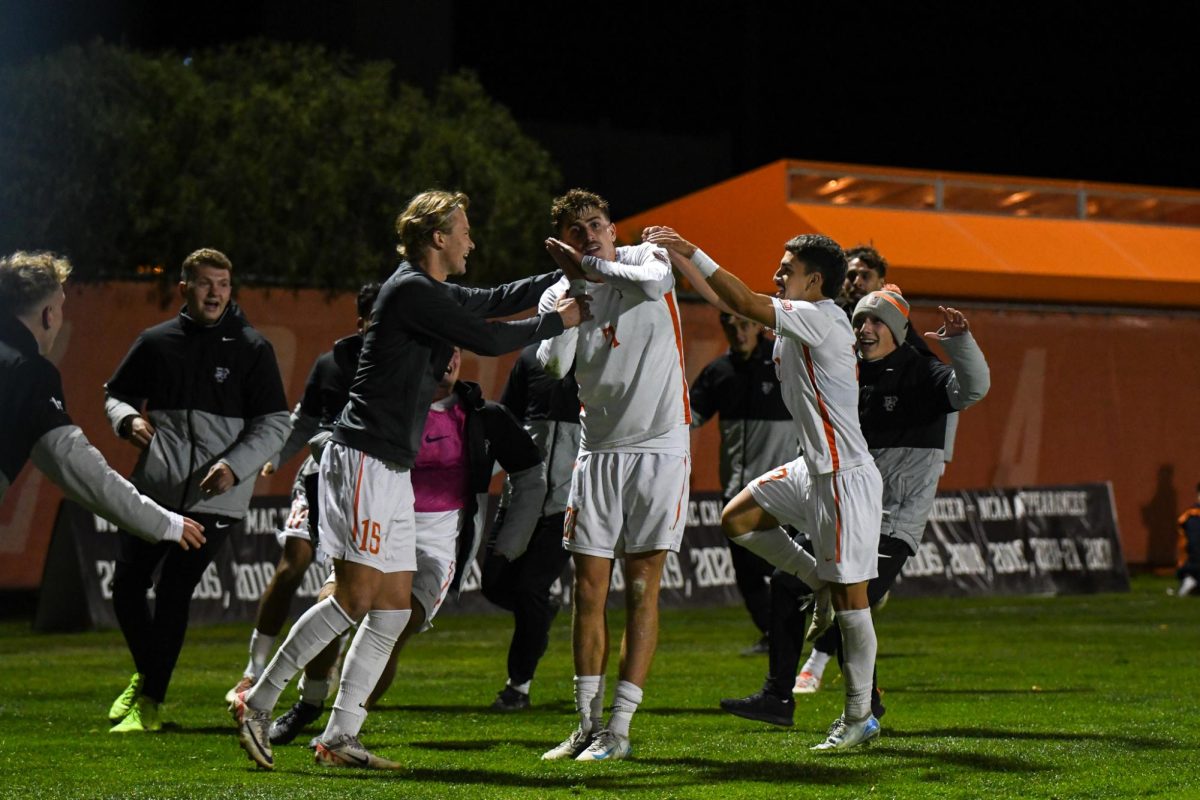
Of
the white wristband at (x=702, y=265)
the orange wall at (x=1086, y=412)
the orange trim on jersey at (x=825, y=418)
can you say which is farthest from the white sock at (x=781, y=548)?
the orange wall at (x=1086, y=412)

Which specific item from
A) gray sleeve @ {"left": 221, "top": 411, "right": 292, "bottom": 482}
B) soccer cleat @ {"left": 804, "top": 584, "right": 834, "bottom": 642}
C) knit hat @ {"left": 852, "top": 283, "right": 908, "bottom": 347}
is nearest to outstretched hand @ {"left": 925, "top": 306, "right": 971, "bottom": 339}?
knit hat @ {"left": 852, "top": 283, "right": 908, "bottom": 347}

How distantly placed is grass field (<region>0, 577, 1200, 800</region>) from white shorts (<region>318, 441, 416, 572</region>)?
86 centimetres

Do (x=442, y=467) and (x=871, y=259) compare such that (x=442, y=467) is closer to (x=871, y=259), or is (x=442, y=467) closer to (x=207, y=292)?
(x=207, y=292)

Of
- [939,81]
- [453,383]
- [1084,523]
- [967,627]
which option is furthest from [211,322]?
[939,81]

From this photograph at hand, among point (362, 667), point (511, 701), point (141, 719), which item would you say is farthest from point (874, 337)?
point (141, 719)

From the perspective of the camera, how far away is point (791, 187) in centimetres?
2581

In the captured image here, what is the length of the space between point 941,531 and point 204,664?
29.1 ft

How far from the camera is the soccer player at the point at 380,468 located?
20.9 feet

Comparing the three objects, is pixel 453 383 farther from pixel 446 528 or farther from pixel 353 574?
pixel 353 574

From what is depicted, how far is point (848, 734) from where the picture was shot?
707 centimetres

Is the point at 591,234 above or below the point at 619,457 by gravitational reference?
above

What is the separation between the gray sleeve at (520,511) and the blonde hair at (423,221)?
1978mm

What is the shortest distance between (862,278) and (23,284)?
4451 millimetres

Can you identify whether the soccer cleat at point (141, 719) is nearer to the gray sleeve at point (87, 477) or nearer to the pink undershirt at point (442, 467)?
the pink undershirt at point (442, 467)
